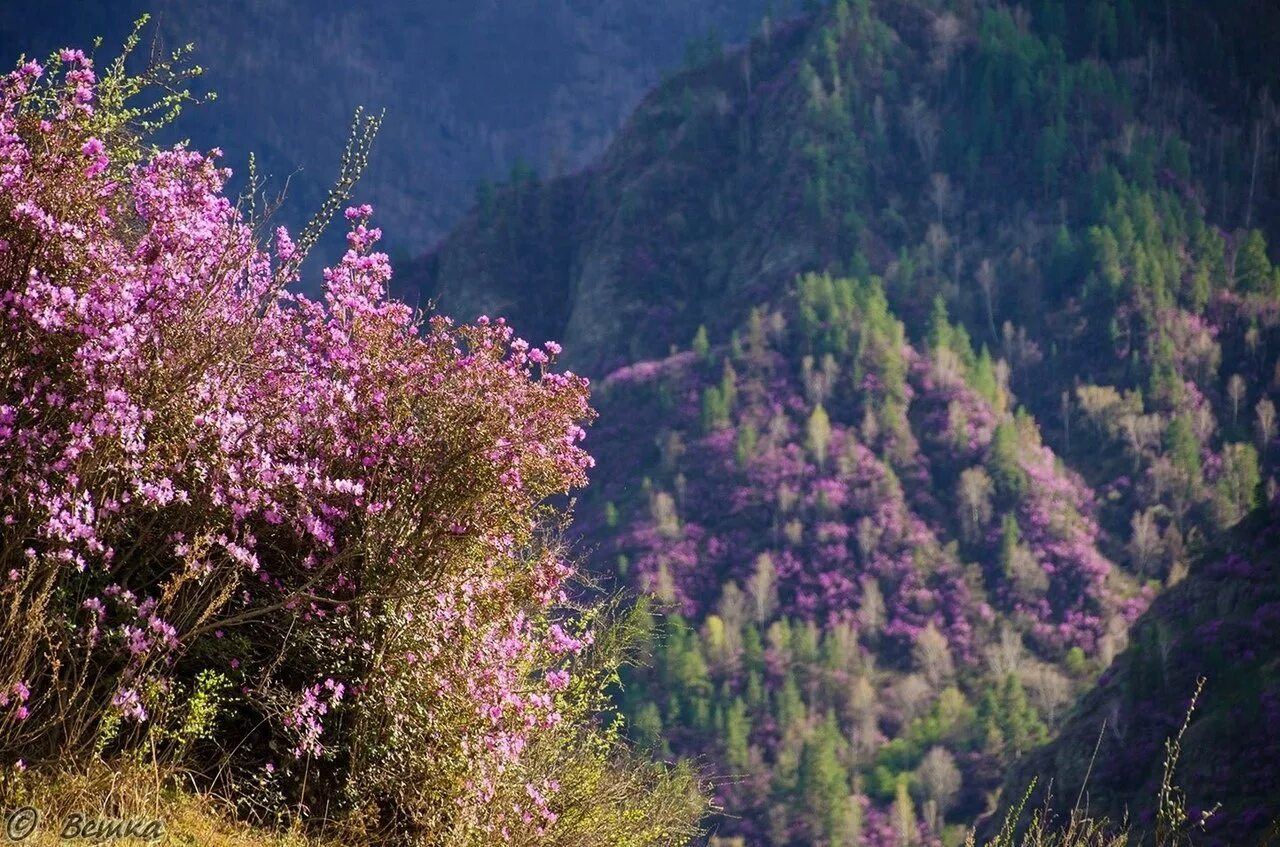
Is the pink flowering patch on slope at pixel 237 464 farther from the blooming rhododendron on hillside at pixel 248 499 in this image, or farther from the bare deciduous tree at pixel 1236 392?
the bare deciduous tree at pixel 1236 392

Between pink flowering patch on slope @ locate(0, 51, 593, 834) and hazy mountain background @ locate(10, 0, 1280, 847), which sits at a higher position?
hazy mountain background @ locate(10, 0, 1280, 847)

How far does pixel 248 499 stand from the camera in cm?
640

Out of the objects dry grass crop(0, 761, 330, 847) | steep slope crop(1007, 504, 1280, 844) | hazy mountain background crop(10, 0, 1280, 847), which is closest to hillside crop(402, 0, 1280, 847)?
hazy mountain background crop(10, 0, 1280, 847)

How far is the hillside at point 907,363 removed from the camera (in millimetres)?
81312

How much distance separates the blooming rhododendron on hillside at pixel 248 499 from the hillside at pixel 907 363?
34959 mm

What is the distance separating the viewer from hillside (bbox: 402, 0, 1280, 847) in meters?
81.3

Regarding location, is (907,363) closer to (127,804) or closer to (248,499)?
(248,499)

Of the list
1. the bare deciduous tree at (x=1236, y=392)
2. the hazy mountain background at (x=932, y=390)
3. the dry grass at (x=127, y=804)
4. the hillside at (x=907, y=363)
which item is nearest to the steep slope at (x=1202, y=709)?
the hazy mountain background at (x=932, y=390)

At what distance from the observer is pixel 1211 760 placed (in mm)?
37906

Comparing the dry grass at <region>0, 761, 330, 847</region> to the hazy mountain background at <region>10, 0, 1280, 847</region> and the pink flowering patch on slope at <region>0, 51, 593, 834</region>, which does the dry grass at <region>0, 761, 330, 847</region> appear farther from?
the hazy mountain background at <region>10, 0, 1280, 847</region>

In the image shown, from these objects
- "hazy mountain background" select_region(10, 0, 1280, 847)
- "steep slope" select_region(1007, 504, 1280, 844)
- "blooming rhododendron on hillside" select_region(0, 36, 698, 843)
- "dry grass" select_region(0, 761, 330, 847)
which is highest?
"hazy mountain background" select_region(10, 0, 1280, 847)

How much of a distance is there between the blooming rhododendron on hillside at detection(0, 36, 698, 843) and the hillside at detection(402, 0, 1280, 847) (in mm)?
34959

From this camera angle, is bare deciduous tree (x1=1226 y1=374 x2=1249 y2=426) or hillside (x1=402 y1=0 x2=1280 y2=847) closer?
hillside (x1=402 y1=0 x2=1280 y2=847)

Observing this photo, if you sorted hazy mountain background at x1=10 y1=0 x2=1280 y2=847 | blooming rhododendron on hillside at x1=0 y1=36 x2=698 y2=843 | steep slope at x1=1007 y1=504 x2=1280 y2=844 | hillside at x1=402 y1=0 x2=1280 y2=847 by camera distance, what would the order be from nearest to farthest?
blooming rhododendron on hillside at x1=0 y1=36 x2=698 y2=843 < steep slope at x1=1007 y1=504 x2=1280 y2=844 < hazy mountain background at x1=10 y1=0 x2=1280 y2=847 < hillside at x1=402 y1=0 x2=1280 y2=847
